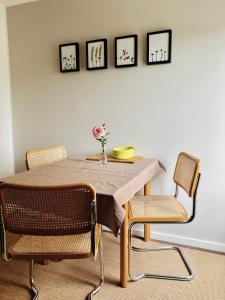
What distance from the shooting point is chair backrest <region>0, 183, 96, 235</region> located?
1345mm

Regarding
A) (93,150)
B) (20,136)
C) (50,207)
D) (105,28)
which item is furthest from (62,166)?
(105,28)

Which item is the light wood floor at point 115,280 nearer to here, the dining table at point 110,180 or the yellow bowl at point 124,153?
the dining table at point 110,180

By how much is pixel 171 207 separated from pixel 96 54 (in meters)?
1.55

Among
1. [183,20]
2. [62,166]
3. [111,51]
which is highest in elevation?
[183,20]

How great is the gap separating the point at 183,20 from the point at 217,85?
61cm

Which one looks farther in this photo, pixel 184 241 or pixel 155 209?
pixel 184 241

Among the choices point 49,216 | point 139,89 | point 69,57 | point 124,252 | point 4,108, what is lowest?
point 124,252

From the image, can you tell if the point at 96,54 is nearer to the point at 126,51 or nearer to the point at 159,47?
the point at 126,51

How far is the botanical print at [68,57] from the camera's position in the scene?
105 inches

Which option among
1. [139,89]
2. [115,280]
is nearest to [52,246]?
[115,280]

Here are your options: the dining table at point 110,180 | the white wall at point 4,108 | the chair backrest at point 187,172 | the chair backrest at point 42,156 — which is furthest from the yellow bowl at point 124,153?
the white wall at point 4,108

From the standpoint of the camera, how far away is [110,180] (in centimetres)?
177

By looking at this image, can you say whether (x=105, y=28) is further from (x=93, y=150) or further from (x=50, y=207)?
(x=50, y=207)

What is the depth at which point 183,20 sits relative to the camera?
2225mm
